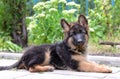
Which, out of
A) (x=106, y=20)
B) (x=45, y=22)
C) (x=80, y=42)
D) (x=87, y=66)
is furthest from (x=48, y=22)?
(x=87, y=66)

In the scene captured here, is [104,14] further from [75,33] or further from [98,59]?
[75,33]

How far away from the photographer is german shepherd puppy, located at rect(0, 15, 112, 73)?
6699mm

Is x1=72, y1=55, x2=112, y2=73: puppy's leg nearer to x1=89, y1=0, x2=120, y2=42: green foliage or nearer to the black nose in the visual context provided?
the black nose

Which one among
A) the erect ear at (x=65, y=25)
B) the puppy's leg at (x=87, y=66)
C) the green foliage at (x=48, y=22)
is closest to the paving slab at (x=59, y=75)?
the puppy's leg at (x=87, y=66)

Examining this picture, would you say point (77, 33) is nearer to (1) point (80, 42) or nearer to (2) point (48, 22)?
(1) point (80, 42)

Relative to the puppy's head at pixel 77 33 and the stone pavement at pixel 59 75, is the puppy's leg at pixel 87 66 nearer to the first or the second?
the stone pavement at pixel 59 75

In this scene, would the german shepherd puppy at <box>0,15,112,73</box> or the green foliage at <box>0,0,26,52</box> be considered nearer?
the german shepherd puppy at <box>0,15,112,73</box>

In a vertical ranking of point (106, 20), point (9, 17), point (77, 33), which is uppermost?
point (9, 17)

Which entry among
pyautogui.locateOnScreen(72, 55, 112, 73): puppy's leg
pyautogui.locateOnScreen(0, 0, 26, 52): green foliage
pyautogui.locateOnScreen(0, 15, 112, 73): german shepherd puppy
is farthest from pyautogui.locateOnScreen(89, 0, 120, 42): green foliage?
pyautogui.locateOnScreen(72, 55, 112, 73): puppy's leg

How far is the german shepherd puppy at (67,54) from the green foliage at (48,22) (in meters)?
2.84

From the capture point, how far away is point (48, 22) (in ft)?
33.2

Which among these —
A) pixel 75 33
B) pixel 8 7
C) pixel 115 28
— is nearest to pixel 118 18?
pixel 115 28

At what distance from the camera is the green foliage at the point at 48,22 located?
9.95 meters

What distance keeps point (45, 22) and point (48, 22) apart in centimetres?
9
